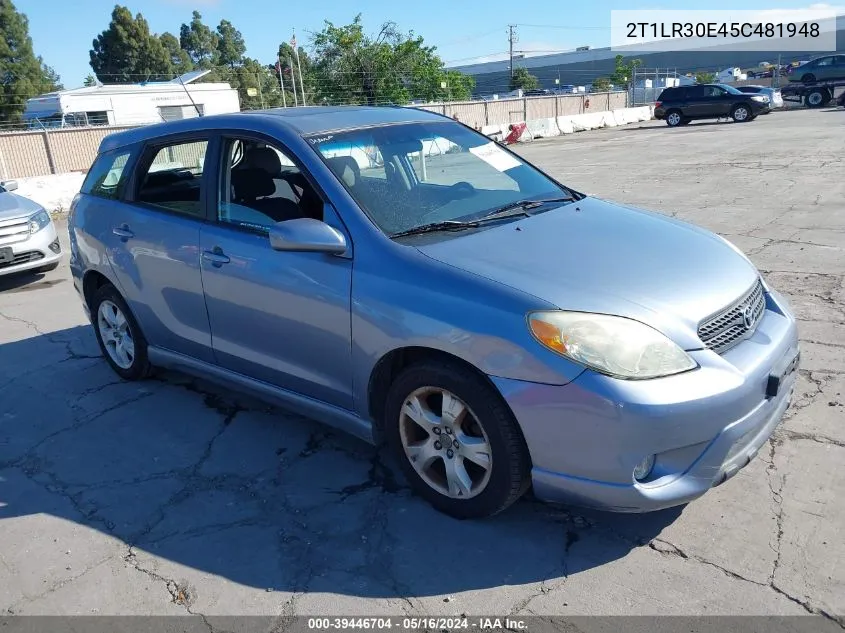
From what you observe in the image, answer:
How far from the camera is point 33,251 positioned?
7.90 metres

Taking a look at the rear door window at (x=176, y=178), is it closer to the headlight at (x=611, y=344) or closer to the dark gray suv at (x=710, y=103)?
the headlight at (x=611, y=344)

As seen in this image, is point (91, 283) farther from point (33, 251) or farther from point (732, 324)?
point (732, 324)

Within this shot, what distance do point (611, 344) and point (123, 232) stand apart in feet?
10.9

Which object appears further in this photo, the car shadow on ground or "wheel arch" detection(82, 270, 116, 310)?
"wheel arch" detection(82, 270, 116, 310)

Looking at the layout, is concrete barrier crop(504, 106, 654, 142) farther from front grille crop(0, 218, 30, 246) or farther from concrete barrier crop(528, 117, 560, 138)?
front grille crop(0, 218, 30, 246)

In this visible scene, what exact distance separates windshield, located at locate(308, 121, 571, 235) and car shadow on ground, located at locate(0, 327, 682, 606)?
136 centimetres

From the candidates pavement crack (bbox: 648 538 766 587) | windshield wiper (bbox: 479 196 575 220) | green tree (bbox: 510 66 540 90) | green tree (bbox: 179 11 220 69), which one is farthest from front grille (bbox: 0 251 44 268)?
green tree (bbox: 179 11 220 69)

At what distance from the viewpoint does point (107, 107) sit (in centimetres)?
3531

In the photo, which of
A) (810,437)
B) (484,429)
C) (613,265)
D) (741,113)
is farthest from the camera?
(741,113)

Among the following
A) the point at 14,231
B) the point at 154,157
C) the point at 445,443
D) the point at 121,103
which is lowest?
the point at 445,443

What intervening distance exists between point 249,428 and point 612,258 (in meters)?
2.39

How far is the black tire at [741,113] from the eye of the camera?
27953mm

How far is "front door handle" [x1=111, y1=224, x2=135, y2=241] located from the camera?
4.45m

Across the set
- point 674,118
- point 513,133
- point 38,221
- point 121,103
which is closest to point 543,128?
point 513,133
